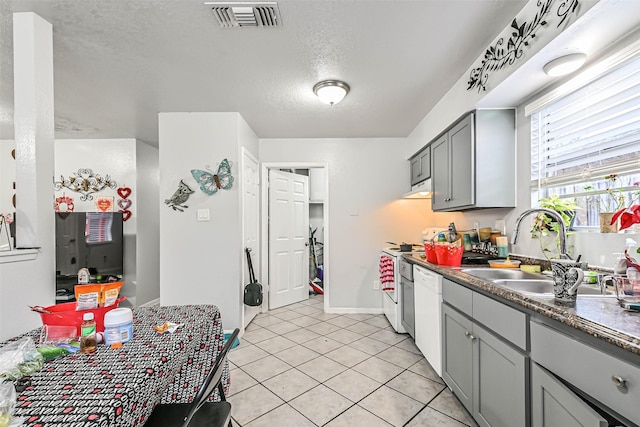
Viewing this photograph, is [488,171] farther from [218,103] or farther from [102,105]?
[102,105]

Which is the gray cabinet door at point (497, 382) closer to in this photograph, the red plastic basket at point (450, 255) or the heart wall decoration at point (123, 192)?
the red plastic basket at point (450, 255)

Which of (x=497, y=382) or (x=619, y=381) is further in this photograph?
(x=497, y=382)

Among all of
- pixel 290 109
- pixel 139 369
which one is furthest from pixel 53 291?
pixel 290 109

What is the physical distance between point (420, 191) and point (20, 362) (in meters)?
3.44

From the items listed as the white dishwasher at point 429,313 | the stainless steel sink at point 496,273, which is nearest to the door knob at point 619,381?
the stainless steel sink at point 496,273

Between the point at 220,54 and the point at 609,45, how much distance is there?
2281 mm

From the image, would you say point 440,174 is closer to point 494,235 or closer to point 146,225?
point 494,235

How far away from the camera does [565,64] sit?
1.58m

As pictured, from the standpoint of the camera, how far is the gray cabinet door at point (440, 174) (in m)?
2.78

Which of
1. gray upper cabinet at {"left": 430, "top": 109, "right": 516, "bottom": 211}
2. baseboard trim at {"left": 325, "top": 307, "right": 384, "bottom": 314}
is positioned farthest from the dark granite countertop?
baseboard trim at {"left": 325, "top": 307, "right": 384, "bottom": 314}

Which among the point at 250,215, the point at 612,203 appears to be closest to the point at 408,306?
the point at 612,203

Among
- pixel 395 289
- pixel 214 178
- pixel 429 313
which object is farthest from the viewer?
pixel 395 289

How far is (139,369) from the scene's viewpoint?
0.93 meters

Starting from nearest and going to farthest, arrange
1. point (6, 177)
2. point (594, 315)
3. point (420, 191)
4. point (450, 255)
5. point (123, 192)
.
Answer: point (594, 315) < point (450, 255) < point (420, 191) < point (6, 177) < point (123, 192)
